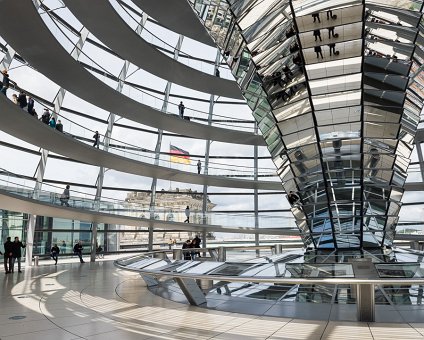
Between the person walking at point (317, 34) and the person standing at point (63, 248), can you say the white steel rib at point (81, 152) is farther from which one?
the person walking at point (317, 34)

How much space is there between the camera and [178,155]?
3080 centimetres

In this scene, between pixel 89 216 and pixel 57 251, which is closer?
pixel 57 251

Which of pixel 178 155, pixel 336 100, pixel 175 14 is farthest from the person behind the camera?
pixel 178 155

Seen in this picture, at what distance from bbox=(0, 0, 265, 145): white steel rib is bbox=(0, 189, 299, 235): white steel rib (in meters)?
6.52

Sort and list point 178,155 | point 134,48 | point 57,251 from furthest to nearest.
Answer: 1. point 178,155
2. point 134,48
3. point 57,251

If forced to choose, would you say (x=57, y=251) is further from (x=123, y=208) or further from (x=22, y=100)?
(x=22, y=100)

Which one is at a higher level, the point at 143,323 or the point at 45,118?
the point at 45,118

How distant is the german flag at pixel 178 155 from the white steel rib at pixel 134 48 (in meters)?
5.66

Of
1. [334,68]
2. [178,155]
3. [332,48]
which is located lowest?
[334,68]

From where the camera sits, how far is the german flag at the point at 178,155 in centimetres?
3056

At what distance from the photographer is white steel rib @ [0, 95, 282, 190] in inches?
639

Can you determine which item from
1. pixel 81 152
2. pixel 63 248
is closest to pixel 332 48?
pixel 81 152

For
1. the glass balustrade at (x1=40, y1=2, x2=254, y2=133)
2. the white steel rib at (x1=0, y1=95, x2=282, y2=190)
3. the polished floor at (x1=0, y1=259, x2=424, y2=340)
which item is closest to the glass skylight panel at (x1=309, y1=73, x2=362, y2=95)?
the polished floor at (x1=0, y1=259, x2=424, y2=340)

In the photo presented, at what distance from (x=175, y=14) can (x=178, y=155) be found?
11026 mm
